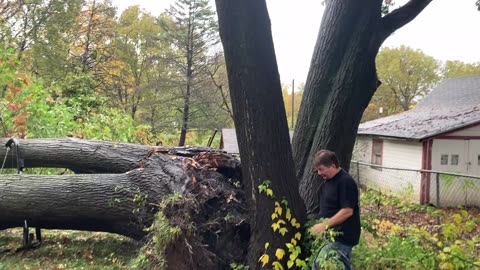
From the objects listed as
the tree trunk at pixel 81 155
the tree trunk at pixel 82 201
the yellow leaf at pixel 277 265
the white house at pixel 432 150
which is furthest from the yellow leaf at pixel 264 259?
the white house at pixel 432 150

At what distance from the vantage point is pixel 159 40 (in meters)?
24.1

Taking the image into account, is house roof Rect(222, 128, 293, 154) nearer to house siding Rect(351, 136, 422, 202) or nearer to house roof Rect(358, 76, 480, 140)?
house siding Rect(351, 136, 422, 202)

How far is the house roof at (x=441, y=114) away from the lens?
15428 mm

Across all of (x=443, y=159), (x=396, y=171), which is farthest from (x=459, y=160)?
(x=396, y=171)

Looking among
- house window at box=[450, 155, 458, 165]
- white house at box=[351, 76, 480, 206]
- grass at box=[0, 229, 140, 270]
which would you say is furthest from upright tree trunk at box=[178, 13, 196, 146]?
grass at box=[0, 229, 140, 270]

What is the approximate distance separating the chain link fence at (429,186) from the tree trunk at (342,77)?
8711mm

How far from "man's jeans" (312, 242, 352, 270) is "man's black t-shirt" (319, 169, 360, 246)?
5 centimetres

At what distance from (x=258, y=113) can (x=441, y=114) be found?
1731cm

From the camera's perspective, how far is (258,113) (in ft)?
11.1

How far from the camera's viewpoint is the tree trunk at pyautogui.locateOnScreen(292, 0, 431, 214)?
12.9ft

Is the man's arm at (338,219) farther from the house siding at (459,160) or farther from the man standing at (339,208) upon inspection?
the house siding at (459,160)

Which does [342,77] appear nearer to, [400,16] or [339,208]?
[400,16]

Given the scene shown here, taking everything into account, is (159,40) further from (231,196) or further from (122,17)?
(231,196)

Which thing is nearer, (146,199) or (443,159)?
(146,199)
